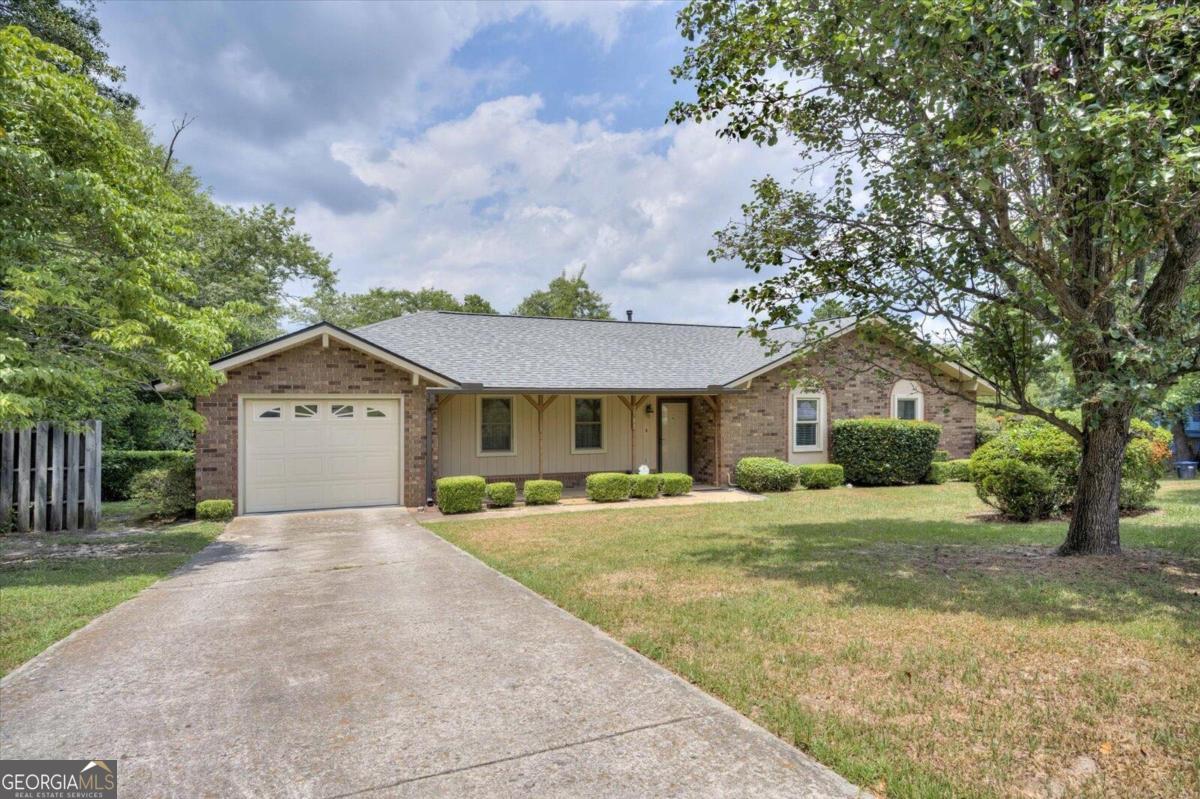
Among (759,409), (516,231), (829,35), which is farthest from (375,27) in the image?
(516,231)

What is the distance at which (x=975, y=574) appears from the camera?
270 inches

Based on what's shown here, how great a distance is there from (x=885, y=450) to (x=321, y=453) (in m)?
14.2

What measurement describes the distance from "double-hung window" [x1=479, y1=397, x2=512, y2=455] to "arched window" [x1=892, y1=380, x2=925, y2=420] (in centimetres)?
1149

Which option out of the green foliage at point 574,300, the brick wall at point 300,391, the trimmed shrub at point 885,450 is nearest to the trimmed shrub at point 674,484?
the trimmed shrub at point 885,450

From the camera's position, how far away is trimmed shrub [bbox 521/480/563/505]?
13.7 m

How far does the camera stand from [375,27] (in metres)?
9.83

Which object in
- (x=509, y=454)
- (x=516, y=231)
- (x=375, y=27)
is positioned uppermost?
(x=516, y=231)

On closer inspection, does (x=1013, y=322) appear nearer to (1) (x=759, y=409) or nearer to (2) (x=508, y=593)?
(2) (x=508, y=593)

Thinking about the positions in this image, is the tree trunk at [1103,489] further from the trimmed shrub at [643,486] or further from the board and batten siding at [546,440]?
the board and batten siding at [546,440]

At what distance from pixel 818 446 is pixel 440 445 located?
10389 mm

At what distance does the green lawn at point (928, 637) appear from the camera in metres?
3.11

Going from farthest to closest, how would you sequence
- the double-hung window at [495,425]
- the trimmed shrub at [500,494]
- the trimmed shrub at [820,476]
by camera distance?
the trimmed shrub at [820,476] → the double-hung window at [495,425] → the trimmed shrub at [500,494]
